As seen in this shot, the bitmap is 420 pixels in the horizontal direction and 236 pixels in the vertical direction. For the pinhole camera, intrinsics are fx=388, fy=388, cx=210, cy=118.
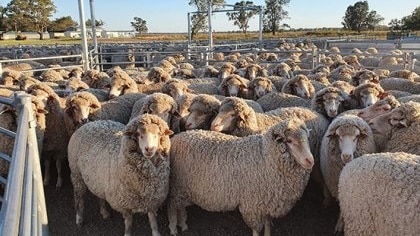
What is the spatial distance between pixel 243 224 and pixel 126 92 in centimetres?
360

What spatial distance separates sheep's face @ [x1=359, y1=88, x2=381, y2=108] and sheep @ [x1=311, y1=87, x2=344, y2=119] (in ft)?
0.94

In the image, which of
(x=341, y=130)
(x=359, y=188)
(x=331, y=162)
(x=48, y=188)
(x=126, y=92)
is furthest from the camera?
(x=126, y=92)

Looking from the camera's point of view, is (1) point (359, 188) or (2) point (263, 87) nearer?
(1) point (359, 188)

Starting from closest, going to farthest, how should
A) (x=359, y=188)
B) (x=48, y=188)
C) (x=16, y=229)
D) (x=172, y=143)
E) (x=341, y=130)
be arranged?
(x=16, y=229) → (x=359, y=188) → (x=341, y=130) → (x=172, y=143) → (x=48, y=188)

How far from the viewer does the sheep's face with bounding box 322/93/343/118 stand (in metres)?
5.31

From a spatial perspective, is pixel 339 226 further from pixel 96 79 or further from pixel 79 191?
pixel 96 79

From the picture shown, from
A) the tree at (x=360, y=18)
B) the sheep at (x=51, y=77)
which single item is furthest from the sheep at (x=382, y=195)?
the tree at (x=360, y=18)

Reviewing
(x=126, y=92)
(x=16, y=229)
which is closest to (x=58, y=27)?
(x=126, y=92)

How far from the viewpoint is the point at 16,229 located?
106cm

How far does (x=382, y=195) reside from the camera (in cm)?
281

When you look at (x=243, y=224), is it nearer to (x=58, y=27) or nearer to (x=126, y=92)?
(x=126, y=92)

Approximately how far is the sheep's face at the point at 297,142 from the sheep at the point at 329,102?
5.71ft

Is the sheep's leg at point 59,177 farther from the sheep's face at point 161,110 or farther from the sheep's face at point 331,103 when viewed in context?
the sheep's face at point 331,103

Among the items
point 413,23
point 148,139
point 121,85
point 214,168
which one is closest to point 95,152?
point 148,139
